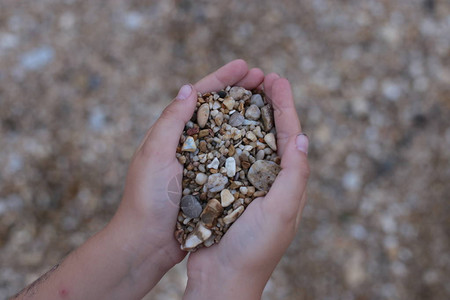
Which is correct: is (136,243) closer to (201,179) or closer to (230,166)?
(201,179)

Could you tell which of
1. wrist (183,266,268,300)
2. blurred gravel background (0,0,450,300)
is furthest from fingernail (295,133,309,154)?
blurred gravel background (0,0,450,300)

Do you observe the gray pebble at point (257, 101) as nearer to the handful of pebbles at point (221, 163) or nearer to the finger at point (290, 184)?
the handful of pebbles at point (221, 163)

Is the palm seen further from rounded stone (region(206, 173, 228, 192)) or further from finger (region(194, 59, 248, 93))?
finger (region(194, 59, 248, 93))

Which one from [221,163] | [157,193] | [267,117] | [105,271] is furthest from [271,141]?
[105,271]

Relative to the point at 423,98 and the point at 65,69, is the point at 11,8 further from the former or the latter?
the point at 423,98

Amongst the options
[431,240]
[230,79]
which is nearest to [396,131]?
[431,240]

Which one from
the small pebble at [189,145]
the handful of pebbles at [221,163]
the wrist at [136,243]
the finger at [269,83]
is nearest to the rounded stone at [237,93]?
the handful of pebbles at [221,163]

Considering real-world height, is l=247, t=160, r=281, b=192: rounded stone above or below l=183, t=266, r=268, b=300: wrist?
above
